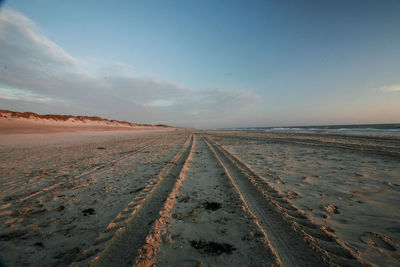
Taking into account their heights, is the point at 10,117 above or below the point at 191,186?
above

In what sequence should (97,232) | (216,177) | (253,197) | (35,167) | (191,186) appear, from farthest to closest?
1. (35,167)
2. (216,177)
3. (191,186)
4. (253,197)
5. (97,232)

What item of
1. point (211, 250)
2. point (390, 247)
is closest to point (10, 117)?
point (211, 250)

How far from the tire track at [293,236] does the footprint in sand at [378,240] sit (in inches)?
16.9

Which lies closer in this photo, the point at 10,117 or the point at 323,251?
the point at 323,251

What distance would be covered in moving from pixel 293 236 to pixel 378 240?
122 centimetres

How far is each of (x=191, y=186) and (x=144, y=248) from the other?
7.38 ft

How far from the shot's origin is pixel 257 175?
5000mm

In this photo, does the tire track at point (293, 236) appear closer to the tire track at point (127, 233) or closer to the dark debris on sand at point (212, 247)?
the dark debris on sand at point (212, 247)

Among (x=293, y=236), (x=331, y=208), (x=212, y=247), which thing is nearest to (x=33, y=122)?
(x=212, y=247)

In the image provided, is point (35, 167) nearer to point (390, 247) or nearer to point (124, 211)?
point (124, 211)

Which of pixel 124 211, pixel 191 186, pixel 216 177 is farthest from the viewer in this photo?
pixel 216 177

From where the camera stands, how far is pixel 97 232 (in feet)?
7.88

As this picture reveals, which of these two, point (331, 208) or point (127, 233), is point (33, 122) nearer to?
point (127, 233)

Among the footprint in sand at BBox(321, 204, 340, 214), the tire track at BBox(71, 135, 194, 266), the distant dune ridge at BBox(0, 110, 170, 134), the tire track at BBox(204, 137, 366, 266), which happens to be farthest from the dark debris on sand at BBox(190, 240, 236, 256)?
the distant dune ridge at BBox(0, 110, 170, 134)
